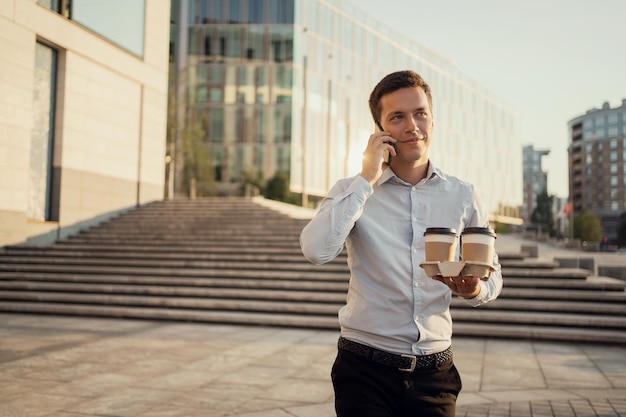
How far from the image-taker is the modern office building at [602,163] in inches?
4673

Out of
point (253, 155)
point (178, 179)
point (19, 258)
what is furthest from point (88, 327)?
point (253, 155)

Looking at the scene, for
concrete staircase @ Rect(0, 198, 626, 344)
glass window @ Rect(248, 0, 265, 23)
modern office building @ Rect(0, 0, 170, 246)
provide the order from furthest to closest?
glass window @ Rect(248, 0, 265, 23), modern office building @ Rect(0, 0, 170, 246), concrete staircase @ Rect(0, 198, 626, 344)

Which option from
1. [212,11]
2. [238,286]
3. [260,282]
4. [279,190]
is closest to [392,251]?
[260,282]

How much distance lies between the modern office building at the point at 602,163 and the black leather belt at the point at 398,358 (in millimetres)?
123060

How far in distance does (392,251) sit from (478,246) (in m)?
0.44

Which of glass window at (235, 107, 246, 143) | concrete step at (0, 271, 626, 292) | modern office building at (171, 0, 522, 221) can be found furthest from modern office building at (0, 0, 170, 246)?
glass window at (235, 107, 246, 143)

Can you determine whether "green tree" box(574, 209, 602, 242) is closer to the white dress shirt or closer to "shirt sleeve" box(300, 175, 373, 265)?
the white dress shirt

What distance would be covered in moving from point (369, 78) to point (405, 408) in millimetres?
56704

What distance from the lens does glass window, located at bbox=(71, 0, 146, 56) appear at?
63.7 ft

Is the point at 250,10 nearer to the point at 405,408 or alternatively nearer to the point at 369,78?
the point at 369,78

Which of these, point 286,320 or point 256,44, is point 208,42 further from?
point 286,320

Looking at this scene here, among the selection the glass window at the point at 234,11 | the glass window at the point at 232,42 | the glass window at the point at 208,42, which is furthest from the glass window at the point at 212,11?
the glass window at the point at 232,42

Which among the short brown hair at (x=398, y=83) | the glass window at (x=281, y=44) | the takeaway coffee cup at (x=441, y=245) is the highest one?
the glass window at (x=281, y=44)

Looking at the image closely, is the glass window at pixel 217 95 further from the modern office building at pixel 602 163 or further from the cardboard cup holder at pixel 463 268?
the modern office building at pixel 602 163
